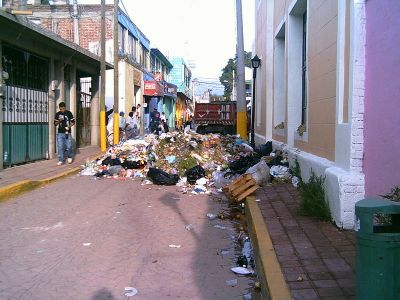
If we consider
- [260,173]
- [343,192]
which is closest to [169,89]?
[260,173]

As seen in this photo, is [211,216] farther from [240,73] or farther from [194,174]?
[240,73]

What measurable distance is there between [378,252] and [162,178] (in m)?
8.88

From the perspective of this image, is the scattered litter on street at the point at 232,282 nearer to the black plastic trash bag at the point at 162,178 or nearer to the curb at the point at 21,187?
the curb at the point at 21,187

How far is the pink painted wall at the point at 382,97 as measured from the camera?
507 cm

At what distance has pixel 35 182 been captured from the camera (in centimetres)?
1044

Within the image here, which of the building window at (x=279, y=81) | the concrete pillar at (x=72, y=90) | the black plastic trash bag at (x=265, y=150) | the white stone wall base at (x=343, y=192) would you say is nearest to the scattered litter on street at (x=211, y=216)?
the white stone wall base at (x=343, y=192)

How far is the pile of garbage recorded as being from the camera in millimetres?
10664

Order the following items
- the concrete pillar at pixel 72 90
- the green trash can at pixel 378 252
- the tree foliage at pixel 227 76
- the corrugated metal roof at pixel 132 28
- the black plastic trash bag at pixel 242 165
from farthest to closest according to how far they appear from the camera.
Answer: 1. the tree foliage at pixel 227 76
2. the corrugated metal roof at pixel 132 28
3. the concrete pillar at pixel 72 90
4. the black plastic trash bag at pixel 242 165
5. the green trash can at pixel 378 252

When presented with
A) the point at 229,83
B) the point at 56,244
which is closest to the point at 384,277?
the point at 56,244

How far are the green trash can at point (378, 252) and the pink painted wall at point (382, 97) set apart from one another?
8.65 feet

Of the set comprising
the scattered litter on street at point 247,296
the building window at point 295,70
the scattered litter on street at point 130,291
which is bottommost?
the scattered litter on street at point 247,296

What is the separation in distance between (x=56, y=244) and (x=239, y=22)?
1499 centimetres

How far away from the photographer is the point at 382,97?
5.32 metres

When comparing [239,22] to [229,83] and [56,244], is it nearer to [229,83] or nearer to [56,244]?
[56,244]
